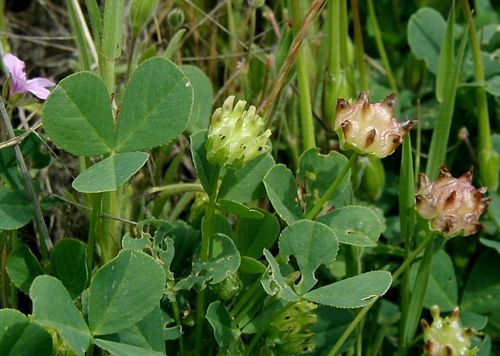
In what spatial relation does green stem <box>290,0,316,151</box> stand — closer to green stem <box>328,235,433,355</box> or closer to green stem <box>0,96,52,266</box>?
green stem <box>328,235,433,355</box>

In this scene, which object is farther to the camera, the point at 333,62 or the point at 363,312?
the point at 333,62

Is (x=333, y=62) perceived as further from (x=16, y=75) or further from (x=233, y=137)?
(x=16, y=75)

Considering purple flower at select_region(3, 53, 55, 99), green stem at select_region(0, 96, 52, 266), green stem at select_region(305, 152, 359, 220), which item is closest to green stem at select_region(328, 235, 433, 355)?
green stem at select_region(305, 152, 359, 220)

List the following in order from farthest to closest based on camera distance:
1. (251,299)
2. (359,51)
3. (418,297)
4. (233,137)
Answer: (359,51) → (418,297) → (251,299) → (233,137)

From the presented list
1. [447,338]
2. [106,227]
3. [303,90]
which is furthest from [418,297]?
[106,227]

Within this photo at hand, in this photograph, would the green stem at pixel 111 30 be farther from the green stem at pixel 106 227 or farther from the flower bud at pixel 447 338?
the flower bud at pixel 447 338

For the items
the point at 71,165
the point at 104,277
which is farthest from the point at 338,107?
the point at 71,165

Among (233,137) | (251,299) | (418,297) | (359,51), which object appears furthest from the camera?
(359,51)
